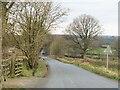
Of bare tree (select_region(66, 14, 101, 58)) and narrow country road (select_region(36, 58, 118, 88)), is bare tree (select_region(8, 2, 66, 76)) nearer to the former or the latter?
narrow country road (select_region(36, 58, 118, 88))

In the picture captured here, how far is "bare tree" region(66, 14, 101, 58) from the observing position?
199 ft

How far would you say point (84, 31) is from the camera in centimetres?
6334

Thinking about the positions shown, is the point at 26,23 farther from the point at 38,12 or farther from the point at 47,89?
the point at 47,89

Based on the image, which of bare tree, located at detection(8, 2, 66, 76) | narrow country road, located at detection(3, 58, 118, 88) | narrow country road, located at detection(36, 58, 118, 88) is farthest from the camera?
bare tree, located at detection(8, 2, 66, 76)

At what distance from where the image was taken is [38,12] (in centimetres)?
2412

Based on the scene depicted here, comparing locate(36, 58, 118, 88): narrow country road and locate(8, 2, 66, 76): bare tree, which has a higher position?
locate(8, 2, 66, 76): bare tree

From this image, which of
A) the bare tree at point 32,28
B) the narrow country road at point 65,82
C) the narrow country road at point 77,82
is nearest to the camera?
the narrow country road at point 65,82

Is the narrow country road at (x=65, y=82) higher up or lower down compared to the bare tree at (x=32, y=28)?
lower down

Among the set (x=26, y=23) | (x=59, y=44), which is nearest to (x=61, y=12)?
(x=26, y=23)

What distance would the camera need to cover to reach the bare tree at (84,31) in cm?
6072

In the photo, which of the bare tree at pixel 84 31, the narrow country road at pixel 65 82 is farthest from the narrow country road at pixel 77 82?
the bare tree at pixel 84 31

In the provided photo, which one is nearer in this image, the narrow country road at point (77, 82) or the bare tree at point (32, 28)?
the narrow country road at point (77, 82)

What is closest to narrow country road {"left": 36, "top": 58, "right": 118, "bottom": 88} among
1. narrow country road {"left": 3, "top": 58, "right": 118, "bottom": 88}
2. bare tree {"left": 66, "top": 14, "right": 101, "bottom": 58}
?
narrow country road {"left": 3, "top": 58, "right": 118, "bottom": 88}

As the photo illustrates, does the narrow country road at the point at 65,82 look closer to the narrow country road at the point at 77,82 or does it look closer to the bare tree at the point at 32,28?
the narrow country road at the point at 77,82
